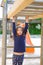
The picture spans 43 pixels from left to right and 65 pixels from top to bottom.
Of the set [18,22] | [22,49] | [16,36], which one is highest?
[18,22]

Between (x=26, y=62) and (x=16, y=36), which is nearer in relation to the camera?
(x=16, y=36)

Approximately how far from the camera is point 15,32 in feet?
6.96

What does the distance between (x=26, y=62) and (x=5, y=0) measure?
1322 mm

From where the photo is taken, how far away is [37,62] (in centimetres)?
311

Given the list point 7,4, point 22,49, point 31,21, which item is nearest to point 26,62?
point 31,21

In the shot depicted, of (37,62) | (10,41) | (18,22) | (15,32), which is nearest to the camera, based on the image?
(15,32)

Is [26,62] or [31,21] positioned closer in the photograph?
[31,21]

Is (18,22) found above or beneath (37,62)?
above

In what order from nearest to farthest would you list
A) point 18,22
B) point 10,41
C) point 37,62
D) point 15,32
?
point 15,32 < point 18,22 < point 10,41 < point 37,62

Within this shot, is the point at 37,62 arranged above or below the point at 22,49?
below

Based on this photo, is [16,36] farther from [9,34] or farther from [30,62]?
[30,62]

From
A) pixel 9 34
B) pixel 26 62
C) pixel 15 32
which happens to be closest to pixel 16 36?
pixel 15 32

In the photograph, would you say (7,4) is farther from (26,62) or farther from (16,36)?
(26,62)

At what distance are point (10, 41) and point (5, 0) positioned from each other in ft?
2.64
